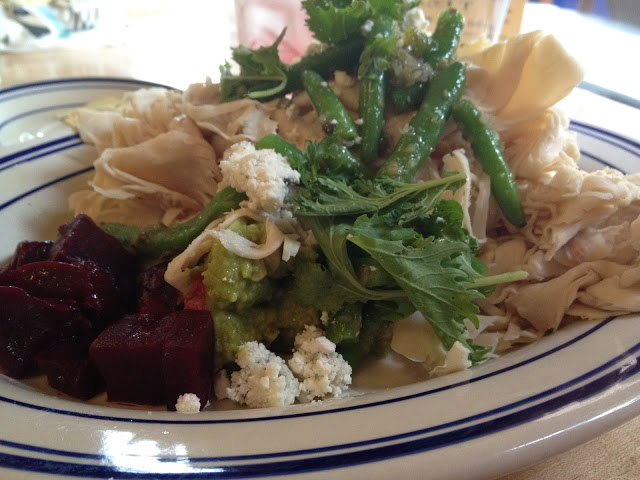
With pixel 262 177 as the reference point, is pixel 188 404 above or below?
below

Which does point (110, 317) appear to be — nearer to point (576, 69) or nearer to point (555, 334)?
point (555, 334)

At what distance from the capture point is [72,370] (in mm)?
1372

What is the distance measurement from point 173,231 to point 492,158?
1.15m

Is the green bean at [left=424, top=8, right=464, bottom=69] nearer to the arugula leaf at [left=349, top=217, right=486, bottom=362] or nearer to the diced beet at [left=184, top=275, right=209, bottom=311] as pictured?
the arugula leaf at [left=349, top=217, right=486, bottom=362]

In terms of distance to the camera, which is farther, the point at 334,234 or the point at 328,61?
the point at 328,61

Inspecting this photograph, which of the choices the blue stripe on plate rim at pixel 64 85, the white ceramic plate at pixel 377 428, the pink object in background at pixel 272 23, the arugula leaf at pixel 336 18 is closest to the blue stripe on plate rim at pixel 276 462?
the white ceramic plate at pixel 377 428

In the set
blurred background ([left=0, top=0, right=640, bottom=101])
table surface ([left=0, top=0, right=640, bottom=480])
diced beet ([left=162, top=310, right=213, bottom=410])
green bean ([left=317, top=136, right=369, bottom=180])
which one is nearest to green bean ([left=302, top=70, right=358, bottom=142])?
green bean ([left=317, top=136, right=369, bottom=180])

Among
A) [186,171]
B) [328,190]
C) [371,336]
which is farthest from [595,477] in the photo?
[186,171]

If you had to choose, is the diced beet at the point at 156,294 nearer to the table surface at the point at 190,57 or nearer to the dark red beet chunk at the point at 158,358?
the dark red beet chunk at the point at 158,358

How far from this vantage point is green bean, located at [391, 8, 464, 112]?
1.92m

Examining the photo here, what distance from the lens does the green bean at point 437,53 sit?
1.92 m

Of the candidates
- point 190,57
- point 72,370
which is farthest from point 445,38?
point 190,57

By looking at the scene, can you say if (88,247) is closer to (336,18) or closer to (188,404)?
(188,404)

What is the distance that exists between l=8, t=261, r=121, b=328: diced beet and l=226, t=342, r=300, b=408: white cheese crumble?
482 millimetres
